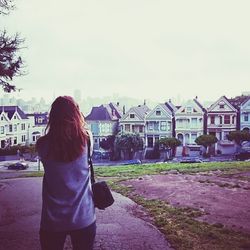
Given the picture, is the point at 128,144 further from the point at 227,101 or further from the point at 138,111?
the point at 227,101

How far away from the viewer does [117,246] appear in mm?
4645

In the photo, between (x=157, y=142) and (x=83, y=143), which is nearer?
(x=83, y=143)

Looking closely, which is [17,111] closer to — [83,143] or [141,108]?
[141,108]

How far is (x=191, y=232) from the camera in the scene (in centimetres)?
535

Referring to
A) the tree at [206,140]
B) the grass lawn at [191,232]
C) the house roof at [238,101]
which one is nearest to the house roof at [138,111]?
the tree at [206,140]

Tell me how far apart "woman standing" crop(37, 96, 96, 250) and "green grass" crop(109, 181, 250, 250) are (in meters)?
2.68

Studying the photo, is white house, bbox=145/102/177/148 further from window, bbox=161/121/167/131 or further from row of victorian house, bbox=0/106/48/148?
row of victorian house, bbox=0/106/48/148

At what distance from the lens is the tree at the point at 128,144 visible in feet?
113

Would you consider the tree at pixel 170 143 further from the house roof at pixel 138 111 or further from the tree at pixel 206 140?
the house roof at pixel 138 111

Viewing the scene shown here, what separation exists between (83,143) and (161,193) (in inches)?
277

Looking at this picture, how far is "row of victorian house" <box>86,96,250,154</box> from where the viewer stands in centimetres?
3581

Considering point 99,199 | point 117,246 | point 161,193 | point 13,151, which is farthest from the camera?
point 13,151

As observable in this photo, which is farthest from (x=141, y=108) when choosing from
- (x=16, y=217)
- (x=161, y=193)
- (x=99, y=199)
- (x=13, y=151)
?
(x=99, y=199)

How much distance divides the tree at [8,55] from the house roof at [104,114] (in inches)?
1169
